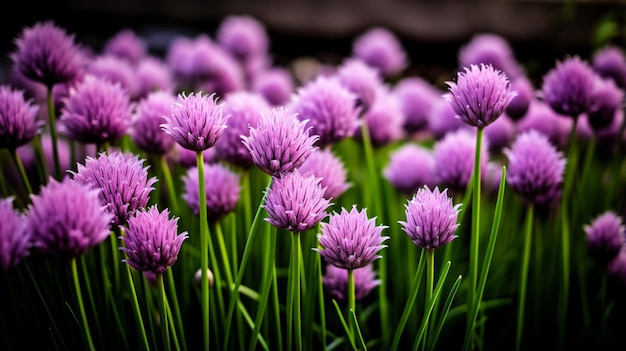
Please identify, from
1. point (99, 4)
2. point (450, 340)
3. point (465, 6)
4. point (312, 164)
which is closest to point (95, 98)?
point (312, 164)

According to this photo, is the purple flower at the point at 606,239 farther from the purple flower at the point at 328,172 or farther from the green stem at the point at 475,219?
the purple flower at the point at 328,172

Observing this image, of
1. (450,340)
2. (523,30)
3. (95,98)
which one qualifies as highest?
(523,30)

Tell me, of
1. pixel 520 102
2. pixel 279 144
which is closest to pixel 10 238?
pixel 279 144

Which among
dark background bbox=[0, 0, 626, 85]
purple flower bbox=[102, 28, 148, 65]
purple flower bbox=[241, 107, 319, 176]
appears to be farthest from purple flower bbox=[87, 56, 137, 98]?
dark background bbox=[0, 0, 626, 85]

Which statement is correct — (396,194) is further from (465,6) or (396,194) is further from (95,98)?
(465,6)

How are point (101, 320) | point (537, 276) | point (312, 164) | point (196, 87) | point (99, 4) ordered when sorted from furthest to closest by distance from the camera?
point (99, 4) → point (196, 87) → point (537, 276) → point (101, 320) → point (312, 164)

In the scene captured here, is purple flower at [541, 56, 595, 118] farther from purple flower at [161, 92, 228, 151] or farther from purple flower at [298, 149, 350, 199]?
purple flower at [161, 92, 228, 151]

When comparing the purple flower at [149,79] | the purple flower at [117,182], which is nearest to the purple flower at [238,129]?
the purple flower at [117,182]
